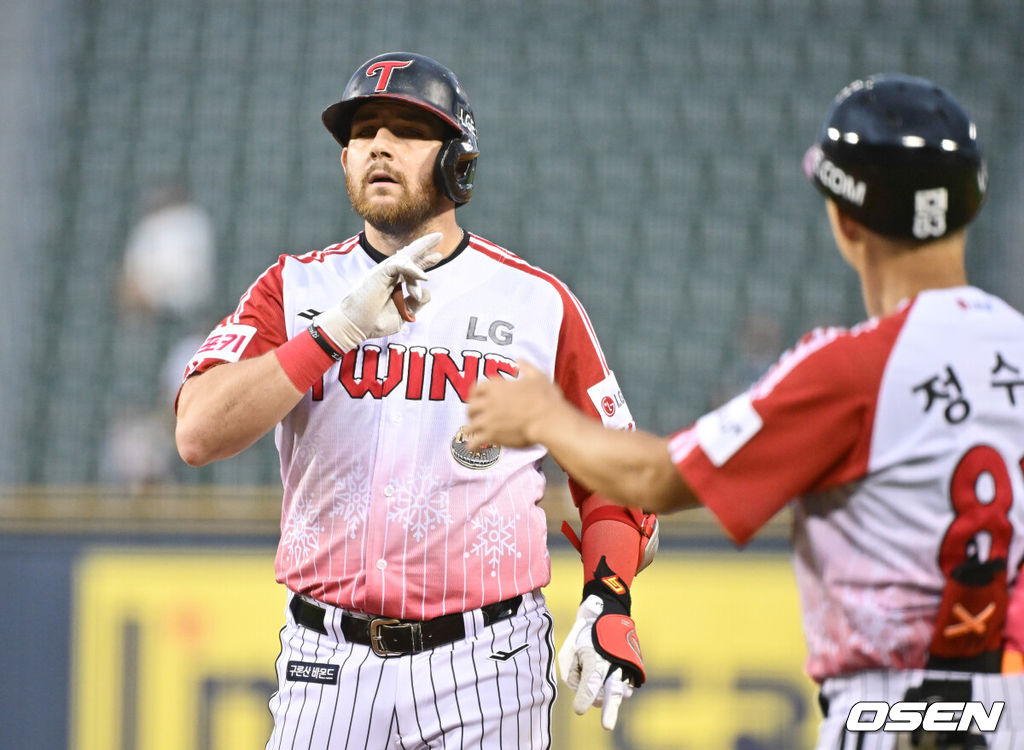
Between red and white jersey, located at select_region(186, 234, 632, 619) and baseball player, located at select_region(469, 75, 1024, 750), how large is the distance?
2.47ft

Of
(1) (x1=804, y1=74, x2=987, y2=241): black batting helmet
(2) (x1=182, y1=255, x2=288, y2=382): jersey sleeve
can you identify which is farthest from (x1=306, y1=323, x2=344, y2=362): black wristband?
(1) (x1=804, y1=74, x2=987, y2=241): black batting helmet

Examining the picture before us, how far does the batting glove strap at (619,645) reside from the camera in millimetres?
2898

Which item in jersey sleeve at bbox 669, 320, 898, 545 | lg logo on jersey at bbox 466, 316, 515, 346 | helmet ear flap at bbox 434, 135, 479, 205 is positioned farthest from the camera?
helmet ear flap at bbox 434, 135, 479, 205

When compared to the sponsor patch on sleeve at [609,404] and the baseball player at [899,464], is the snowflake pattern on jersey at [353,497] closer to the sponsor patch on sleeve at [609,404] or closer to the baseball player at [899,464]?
the sponsor patch on sleeve at [609,404]

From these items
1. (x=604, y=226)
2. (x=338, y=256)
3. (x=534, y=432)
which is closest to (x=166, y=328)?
(x=604, y=226)

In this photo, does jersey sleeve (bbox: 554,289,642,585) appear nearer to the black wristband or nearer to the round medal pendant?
the round medal pendant

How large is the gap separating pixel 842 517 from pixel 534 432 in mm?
534

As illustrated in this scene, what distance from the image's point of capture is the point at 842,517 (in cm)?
221

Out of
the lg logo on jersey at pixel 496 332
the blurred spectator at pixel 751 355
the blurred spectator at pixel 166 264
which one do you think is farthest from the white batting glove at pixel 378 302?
the blurred spectator at pixel 166 264

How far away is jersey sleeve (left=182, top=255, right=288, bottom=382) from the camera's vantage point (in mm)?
3002

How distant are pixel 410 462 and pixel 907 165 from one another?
1.29m

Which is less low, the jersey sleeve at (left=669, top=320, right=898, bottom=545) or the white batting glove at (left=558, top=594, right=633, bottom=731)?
the jersey sleeve at (left=669, top=320, right=898, bottom=545)

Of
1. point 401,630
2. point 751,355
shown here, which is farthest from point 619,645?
point 751,355

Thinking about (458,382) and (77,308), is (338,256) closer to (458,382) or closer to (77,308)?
(458,382)
